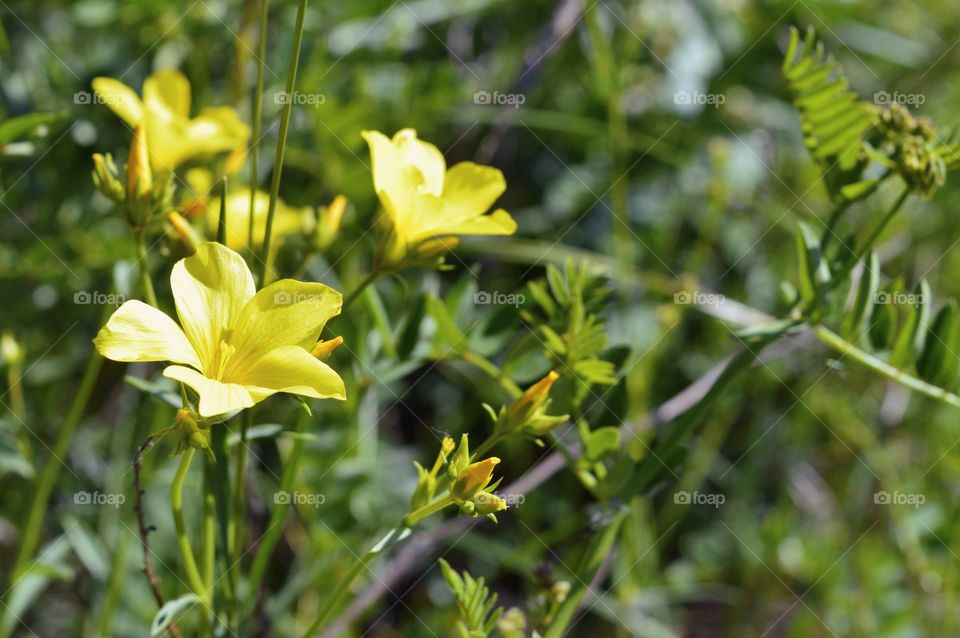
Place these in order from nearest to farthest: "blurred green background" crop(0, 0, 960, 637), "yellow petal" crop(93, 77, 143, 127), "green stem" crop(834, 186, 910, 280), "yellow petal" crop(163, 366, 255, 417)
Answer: "yellow petal" crop(163, 366, 255, 417)
"green stem" crop(834, 186, 910, 280)
"yellow petal" crop(93, 77, 143, 127)
"blurred green background" crop(0, 0, 960, 637)

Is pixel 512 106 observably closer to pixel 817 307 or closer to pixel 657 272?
pixel 657 272

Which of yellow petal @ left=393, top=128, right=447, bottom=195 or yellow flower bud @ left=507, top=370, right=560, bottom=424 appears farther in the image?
yellow petal @ left=393, top=128, right=447, bottom=195

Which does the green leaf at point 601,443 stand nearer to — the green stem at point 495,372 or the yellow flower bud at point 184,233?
the green stem at point 495,372

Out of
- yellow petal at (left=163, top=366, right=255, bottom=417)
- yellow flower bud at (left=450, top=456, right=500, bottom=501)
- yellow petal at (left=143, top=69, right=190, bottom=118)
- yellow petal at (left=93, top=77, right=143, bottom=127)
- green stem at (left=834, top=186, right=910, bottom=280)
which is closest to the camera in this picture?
yellow petal at (left=163, top=366, right=255, bottom=417)

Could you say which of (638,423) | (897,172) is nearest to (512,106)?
(638,423)

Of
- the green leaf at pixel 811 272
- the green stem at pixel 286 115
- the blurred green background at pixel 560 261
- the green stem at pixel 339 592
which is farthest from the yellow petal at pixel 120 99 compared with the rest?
the green leaf at pixel 811 272

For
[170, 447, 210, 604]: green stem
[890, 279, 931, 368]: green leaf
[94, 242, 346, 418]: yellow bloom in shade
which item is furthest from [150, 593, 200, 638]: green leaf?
[890, 279, 931, 368]: green leaf

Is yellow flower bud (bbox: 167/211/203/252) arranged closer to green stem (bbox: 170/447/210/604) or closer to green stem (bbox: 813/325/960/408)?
green stem (bbox: 170/447/210/604)

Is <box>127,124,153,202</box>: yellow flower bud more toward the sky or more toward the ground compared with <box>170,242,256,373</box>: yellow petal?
more toward the sky
